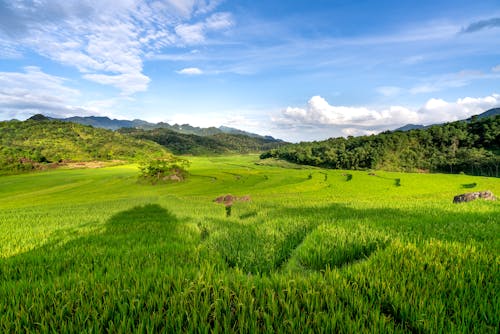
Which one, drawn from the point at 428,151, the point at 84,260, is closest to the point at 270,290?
the point at 84,260

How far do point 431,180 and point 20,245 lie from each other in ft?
245

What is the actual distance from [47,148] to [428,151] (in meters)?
232

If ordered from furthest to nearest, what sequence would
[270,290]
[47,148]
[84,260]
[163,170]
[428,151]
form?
[47,148], [428,151], [163,170], [84,260], [270,290]

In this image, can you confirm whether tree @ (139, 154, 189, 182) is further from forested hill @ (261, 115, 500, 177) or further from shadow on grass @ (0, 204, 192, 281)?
forested hill @ (261, 115, 500, 177)

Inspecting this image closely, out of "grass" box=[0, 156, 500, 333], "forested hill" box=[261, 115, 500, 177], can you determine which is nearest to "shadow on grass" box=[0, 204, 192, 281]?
"grass" box=[0, 156, 500, 333]

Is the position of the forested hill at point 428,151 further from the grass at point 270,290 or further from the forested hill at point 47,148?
the grass at point 270,290

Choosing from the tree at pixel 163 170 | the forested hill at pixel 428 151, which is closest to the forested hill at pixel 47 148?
the tree at pixel 163 170

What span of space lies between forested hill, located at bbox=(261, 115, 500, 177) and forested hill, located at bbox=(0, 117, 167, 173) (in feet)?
395

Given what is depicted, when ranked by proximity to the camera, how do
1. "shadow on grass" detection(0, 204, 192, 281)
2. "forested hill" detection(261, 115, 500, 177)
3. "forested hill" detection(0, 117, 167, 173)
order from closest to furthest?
"shadow on grass" detection(0, 204, 192, 281)
"forested hill" detection(261, 115, 500, 177)
"forested hill" detection(0, 117, 167, 173)

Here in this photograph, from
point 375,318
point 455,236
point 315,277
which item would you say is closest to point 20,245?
point 315,277

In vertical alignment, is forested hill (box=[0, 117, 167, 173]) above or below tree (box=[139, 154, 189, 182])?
above

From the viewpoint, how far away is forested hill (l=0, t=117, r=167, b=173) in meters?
117

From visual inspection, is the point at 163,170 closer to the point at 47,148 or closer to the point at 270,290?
the point at 270,290

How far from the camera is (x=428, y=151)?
130 m
